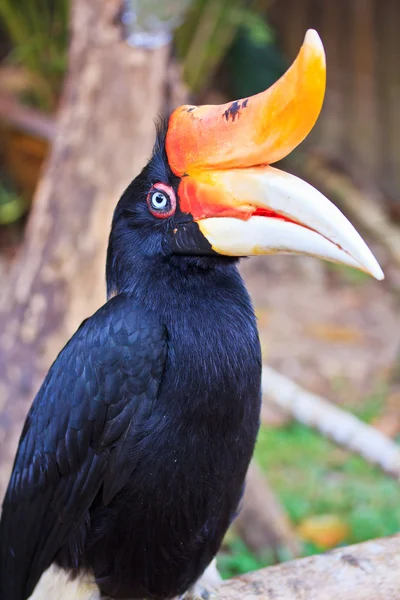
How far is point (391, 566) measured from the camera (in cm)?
191

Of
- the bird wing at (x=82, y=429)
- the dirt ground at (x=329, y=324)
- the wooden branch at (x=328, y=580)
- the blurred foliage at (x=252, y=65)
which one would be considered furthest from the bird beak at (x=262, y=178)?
the blurred foliage at (x=252, y=65)

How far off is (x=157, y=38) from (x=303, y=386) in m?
2.42

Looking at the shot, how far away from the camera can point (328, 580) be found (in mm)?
1894

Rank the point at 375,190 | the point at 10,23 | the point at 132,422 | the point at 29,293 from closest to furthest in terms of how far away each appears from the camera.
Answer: the point at 132,422 → the point at 29,293 → the point at 10,23 → the point at 375,190

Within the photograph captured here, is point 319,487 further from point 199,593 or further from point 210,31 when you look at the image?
point 210,31

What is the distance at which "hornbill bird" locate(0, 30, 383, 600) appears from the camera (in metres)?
1.52

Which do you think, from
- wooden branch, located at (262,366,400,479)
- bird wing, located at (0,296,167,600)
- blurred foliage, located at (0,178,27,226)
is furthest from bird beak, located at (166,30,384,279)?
blurred foliage, located at (0,178,27,226)

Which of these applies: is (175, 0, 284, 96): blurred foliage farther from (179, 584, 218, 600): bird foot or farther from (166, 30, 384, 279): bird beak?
(179, 584, 218, 600): bird foot

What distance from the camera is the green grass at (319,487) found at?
3.19m

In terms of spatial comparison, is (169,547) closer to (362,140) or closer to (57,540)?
(57,540)

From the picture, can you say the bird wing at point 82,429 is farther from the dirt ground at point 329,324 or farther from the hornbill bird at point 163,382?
the dirt ground at point 329,324

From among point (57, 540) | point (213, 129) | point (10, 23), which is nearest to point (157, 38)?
point (213, 129)

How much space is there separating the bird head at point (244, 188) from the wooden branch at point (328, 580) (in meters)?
0.88

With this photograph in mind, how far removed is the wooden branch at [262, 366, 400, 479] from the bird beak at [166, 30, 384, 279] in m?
1.87
